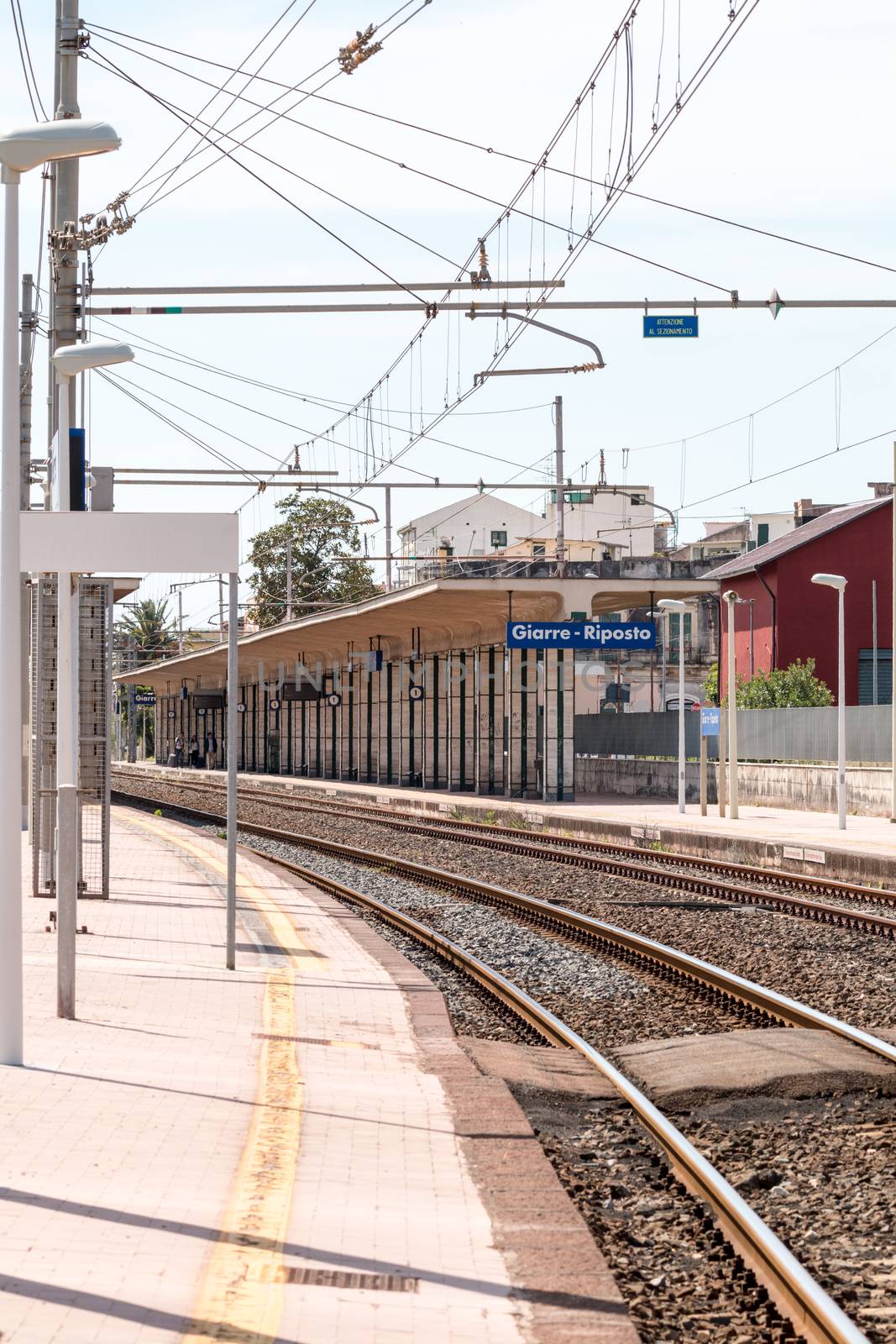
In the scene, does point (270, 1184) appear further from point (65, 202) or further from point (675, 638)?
point (675, 638)

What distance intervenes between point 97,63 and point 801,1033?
11660 millimetres

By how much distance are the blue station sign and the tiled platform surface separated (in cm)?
2356

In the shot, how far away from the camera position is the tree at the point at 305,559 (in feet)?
271

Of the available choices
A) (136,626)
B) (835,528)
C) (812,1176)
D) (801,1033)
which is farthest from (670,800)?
(136,626)

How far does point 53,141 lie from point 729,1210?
5.27 m

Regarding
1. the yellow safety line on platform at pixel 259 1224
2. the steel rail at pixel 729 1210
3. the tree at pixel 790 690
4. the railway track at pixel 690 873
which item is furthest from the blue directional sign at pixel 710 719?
the yellow safety line on platform at pixel 259 1224

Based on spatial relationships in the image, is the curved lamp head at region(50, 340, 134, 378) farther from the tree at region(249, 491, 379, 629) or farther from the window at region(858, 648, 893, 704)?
the tree at region(249, 491, 379, 629)

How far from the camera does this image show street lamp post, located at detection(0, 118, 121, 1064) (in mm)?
7168

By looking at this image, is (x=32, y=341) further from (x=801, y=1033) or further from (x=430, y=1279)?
(x=430, y=1279)

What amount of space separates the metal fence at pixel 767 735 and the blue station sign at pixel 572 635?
16.5 feet

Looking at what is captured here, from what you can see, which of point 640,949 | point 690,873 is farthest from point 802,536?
point 640,949

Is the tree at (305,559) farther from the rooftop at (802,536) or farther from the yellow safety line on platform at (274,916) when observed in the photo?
the yellow safety line on platform at (274,916)

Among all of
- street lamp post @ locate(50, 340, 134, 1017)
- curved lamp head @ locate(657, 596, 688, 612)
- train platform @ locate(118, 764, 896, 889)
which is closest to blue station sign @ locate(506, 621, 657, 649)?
curved lamp head @ locate(657, 596, 688, 612)

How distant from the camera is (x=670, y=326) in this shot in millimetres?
16062
